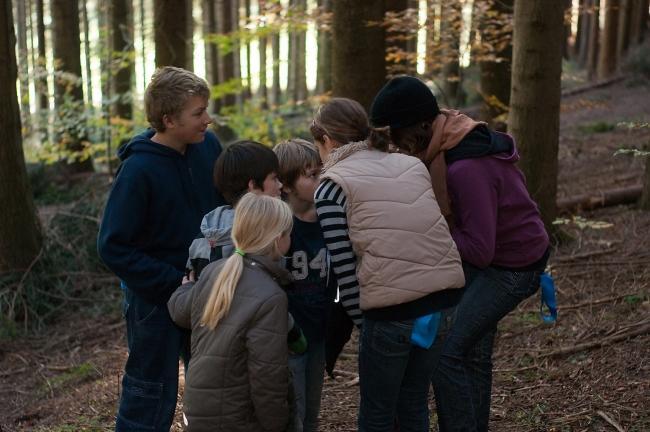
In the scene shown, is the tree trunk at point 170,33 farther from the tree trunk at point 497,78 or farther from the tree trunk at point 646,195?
the tree trunk at point 646,195

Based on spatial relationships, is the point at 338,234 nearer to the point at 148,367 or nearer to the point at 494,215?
the point at 494,215

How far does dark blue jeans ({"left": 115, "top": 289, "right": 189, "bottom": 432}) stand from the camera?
3531mm

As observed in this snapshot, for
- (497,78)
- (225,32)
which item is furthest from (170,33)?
(225,32)

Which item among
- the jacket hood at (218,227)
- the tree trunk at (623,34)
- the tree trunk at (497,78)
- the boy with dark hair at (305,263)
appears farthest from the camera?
the tree trunk at (623,34)

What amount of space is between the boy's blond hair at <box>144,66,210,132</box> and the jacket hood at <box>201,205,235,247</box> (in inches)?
22.0

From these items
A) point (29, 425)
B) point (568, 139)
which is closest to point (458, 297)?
point (29, 425)

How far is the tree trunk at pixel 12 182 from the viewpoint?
282 inches

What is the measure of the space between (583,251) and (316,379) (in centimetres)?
426

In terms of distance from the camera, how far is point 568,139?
45.9ft

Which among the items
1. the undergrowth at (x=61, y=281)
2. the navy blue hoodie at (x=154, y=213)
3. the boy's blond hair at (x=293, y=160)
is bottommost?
the undergrowth at (x=61, y=281)

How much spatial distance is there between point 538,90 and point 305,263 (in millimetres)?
3805

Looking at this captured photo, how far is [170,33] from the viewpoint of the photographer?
9.67 m

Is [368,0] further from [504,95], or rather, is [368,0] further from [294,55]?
[294,55]

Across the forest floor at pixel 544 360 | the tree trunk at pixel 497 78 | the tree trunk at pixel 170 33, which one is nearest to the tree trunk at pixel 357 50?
the forest floor at pixel 544 360
